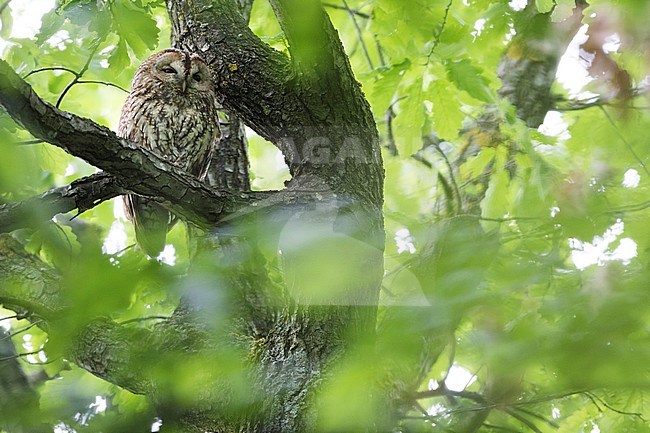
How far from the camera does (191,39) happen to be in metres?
2.18

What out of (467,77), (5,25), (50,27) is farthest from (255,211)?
(5,25)

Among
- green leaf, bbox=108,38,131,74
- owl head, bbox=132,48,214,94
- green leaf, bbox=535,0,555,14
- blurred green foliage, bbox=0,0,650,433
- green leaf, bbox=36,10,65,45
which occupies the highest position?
owl head, bbox=132,48,214,94

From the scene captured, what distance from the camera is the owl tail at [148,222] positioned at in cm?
276

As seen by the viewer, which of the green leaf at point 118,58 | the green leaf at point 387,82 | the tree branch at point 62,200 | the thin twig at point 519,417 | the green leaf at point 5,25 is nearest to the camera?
the thin twig at point 519,417

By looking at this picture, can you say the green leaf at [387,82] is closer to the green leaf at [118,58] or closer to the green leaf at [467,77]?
the green leaf at [467,77]

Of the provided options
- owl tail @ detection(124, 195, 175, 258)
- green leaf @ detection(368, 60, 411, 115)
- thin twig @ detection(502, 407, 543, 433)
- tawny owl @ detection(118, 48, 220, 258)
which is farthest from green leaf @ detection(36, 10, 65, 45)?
thin twig @ detection(502, 407, 543, 433)

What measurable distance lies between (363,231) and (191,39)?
2.99 ft

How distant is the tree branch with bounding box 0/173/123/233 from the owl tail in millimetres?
1071


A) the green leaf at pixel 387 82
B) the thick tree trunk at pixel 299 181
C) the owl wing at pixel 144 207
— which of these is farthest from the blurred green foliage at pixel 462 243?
the owl wing at pixel 144 207

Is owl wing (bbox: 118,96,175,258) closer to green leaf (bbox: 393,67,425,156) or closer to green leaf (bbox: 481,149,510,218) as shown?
green leaf (bbox: 393,67,425,156)

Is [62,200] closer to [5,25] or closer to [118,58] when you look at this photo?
[118,58]

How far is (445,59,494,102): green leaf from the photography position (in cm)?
202

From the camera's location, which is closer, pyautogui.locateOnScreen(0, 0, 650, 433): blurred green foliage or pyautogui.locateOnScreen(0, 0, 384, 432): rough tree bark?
pyautogui.locateOnScreen(0, 0, 650, 433): blurred green foliage

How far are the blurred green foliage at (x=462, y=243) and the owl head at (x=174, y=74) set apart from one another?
0.21m
